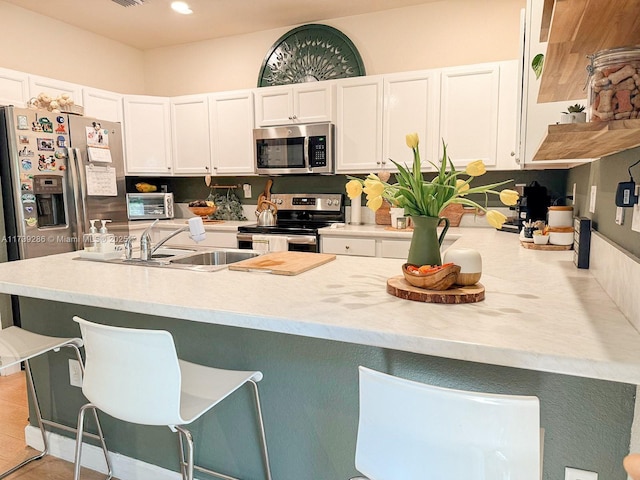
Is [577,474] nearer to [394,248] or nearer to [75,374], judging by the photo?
[75,374]

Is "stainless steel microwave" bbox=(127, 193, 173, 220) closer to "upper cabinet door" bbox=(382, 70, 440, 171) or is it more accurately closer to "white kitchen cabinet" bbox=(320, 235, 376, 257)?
"white kitchen cabinet" bbox=(320, 235, 376, 257)

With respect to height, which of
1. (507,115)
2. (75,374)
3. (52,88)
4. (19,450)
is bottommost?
(19,450)

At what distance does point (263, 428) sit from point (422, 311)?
79 centimetres

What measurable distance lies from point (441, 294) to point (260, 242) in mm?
2587

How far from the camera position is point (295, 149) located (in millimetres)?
3777

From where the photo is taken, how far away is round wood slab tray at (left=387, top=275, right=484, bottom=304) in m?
1.25

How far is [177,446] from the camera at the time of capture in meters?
1.78

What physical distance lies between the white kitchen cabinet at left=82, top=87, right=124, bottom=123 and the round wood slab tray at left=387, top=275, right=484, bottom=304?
12.3ft

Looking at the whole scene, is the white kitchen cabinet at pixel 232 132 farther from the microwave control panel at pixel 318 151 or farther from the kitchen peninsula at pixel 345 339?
the kitchen peninsula at pixel 345 339

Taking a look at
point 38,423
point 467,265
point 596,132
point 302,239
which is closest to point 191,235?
point 467,265

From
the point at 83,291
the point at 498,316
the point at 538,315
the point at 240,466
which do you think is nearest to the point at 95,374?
the point at 83,291

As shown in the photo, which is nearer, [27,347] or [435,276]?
[435,276]

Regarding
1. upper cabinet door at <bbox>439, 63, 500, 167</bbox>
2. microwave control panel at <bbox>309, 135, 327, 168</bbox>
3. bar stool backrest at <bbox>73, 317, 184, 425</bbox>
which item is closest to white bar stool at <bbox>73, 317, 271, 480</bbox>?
bar stool backrest at <bbox>73, 317, 184, 425</bbox>

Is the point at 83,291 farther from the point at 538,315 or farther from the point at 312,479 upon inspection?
the point at 538,315
